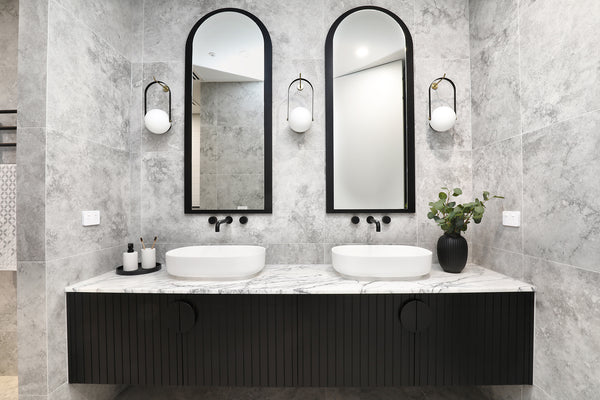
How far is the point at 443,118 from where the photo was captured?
166 cm

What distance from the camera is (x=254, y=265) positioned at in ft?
4.64

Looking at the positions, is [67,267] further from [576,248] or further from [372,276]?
[576,248]

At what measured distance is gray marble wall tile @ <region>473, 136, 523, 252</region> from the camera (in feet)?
4.57

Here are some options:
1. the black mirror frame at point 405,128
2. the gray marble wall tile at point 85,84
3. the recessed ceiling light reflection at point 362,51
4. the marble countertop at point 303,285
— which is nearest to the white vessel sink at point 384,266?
the marble countertop at point 303,285

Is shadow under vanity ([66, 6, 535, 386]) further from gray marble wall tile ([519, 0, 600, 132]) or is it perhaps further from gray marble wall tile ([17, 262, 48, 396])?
gray marble wall tile ([519, 0, 600, 132])

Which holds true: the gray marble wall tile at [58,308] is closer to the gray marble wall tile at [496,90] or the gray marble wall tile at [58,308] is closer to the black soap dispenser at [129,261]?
the black soap dispenser at [129,261]

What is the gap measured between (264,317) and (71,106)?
1.46 m

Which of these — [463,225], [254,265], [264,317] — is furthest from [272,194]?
[463,225]

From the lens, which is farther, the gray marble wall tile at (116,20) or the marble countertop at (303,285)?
the gray marble wall tile at (116,20)

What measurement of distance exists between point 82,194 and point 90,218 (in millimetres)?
137

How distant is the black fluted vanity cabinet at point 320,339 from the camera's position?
128 centimetres

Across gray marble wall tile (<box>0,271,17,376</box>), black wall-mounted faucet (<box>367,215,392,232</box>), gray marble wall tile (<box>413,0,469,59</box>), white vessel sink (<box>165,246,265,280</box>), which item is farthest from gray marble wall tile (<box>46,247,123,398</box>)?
gray marble wall tile (<box>413,0,469,59</box>)

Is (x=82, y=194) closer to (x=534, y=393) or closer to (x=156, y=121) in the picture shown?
(x=156, y=121)

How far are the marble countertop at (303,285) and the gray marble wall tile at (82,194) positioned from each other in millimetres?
227
